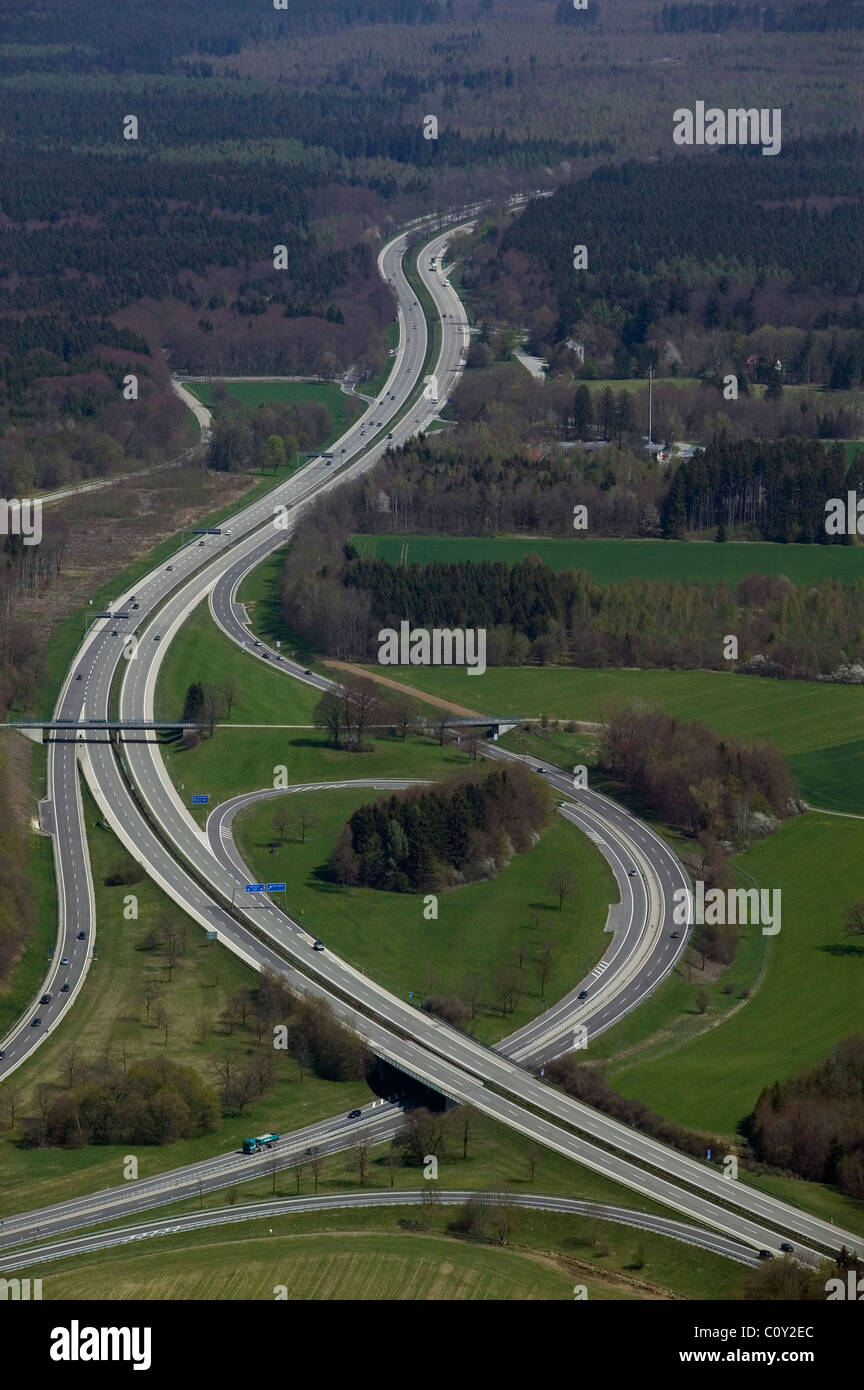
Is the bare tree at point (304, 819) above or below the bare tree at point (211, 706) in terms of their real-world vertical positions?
below

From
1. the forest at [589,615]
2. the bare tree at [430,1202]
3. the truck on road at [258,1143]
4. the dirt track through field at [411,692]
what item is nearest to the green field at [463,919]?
the truck on road at [258,1143]

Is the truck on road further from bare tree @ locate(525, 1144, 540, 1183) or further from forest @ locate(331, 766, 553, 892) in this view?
forest @ locate(331, 766, 553, 892)

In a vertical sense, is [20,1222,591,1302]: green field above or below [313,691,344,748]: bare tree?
below

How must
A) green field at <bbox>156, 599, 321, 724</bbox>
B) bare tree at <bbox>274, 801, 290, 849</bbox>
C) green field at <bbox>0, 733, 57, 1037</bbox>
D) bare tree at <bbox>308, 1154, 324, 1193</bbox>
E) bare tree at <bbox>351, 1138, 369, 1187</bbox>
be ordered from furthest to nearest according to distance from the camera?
green field at <bbox>156, 599, 321, 724</bbox> → bare tree at <bbox>274, 801, 290, 849</bbox> → green field at <bbox>0, 733, 57, 1037</bbox> → bare tree at <bbox>351, 1138, 369, 1187</bbox> → bare tree at <bbox>308, 1154, 324, 1193</bbox>

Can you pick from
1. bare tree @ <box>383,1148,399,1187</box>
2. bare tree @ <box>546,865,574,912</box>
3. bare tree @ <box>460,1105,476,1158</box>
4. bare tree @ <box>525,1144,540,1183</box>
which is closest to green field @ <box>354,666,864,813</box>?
bare tree @ <box>546,865,574,912</box>

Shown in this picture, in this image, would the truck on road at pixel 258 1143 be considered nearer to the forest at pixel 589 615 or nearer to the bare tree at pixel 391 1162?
the bare tree at pixel 391 1162

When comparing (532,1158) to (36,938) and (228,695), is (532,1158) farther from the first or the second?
(228,695)

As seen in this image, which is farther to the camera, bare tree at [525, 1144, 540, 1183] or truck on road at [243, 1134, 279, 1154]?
truck on road at [243, 1134, 279, 1154]
